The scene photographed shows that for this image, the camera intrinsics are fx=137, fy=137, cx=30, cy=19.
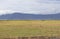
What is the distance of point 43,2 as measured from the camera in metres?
1.00

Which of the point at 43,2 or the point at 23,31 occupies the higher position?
the point at 43,2

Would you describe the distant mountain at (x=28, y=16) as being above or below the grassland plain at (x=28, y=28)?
above

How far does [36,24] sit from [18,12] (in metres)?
0.14

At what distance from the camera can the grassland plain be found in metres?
0.85

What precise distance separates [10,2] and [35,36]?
1.04ft

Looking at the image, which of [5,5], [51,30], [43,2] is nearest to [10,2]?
[5,5]

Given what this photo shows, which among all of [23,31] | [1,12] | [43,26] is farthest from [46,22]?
[1,12]

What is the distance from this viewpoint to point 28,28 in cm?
86

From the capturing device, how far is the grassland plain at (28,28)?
0.85m

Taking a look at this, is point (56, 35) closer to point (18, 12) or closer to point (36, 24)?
point (36, 24)

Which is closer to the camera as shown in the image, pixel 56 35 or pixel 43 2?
pixel 56 35

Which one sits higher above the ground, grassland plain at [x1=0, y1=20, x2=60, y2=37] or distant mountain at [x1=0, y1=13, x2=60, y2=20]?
distant mountain at [x1=0, y1=13, x2=60, y2=20]

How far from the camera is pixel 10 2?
3.24 ft

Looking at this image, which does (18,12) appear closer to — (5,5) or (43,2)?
(5,5)
